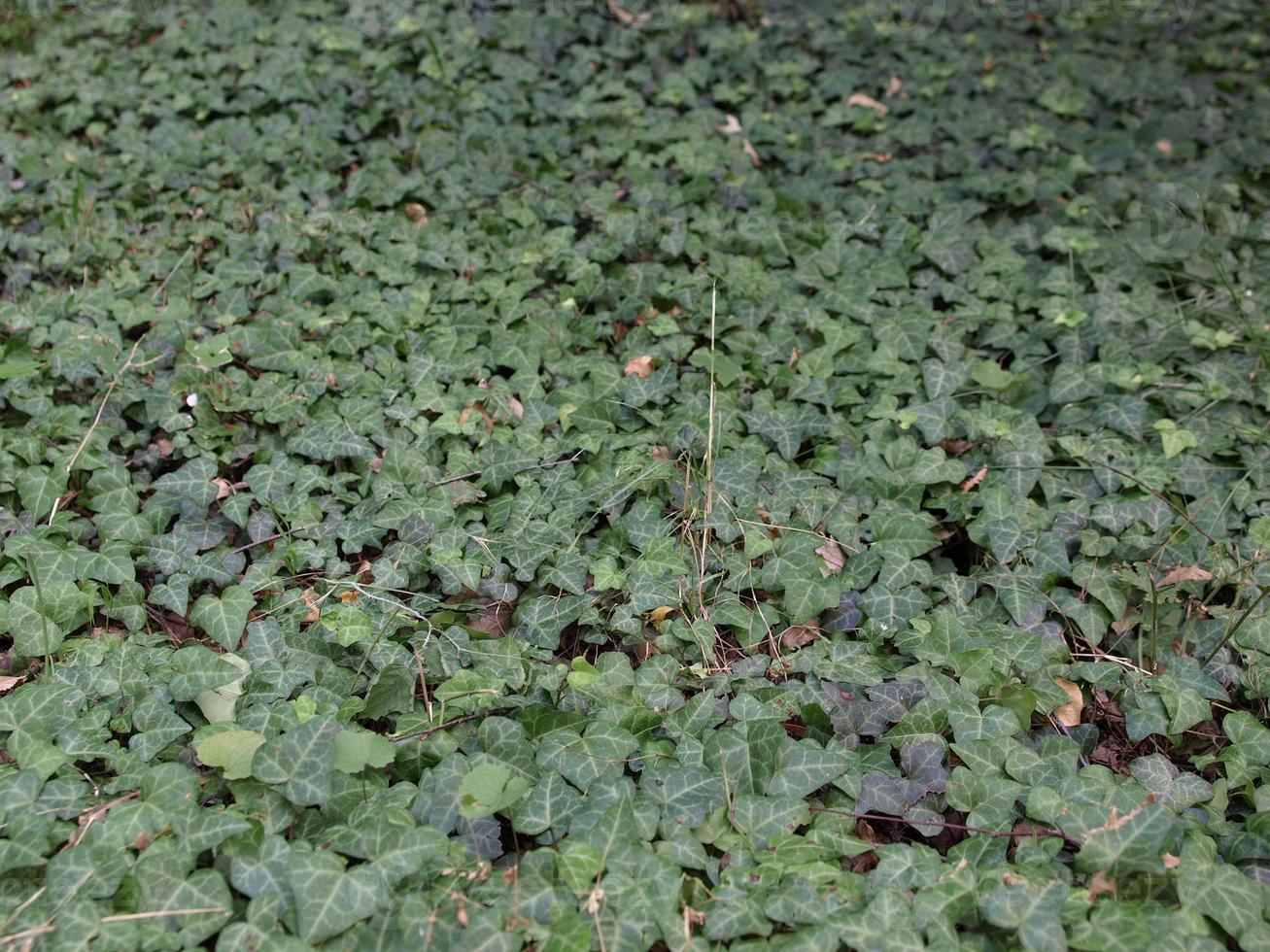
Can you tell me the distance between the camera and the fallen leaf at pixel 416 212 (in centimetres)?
410

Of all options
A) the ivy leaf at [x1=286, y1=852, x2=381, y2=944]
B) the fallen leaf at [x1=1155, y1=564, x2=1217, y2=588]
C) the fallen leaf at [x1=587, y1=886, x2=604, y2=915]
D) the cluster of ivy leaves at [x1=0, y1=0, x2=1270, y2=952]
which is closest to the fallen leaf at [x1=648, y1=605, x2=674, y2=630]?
the cluster of ivy leaves at [x1=0, y1=0, x2=1270, y2=952]

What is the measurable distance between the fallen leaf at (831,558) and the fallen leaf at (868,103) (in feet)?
9.77

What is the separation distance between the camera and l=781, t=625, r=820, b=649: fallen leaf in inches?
103

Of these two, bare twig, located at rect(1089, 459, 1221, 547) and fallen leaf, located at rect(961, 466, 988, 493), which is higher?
bare twig, located at rect(1089, 459, 1221, 547)

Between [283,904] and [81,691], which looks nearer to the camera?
[283,904]

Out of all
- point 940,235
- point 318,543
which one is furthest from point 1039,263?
point 318,543

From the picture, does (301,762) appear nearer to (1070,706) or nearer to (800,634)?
(800,634)

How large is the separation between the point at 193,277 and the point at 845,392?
2.50m

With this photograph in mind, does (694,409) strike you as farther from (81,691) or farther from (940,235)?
(81,691)

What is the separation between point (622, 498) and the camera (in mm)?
2846

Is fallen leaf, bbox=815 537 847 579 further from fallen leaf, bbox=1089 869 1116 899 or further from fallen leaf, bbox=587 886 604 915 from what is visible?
fallen leaf, bbox=587 886 604 915

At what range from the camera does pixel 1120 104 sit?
4.99 metres

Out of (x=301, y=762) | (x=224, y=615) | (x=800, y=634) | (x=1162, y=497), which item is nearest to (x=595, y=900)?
(x=301, y=762)

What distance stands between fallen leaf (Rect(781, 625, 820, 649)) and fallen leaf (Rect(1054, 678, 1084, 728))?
64cm
